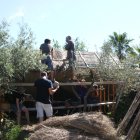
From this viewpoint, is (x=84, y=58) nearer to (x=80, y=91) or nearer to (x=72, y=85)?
(x=80, y=91)

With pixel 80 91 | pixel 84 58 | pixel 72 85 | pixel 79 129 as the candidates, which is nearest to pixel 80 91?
pixel 80 91

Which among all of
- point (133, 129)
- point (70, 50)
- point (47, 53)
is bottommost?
point (133, 129)

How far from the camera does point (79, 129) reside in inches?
385

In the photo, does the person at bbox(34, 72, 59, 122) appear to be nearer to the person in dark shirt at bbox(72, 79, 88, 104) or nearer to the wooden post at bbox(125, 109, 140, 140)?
the person in dark shirt at bbox(72, 79, 88, 104)

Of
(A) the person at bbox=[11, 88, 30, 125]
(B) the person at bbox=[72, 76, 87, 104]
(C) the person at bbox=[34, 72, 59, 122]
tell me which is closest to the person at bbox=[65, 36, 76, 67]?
(B) the person at bbox=[72, 76, 87, 104]

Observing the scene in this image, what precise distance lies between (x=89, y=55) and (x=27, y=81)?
5803mm

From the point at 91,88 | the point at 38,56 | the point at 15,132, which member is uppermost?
the point at 38,56

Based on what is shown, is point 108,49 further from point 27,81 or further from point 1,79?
point 1,79

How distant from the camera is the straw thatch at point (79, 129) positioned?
9.55m

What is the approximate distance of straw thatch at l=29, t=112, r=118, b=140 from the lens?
31.3 feet

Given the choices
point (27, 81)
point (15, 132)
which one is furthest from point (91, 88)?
point (15, 132)

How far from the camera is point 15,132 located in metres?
10.8

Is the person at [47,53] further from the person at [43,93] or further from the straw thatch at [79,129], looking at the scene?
the straw thatch at [79,129]

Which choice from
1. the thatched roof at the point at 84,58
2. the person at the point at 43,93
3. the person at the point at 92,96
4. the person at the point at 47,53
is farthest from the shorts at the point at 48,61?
the thatched roof at the point at 84,58
